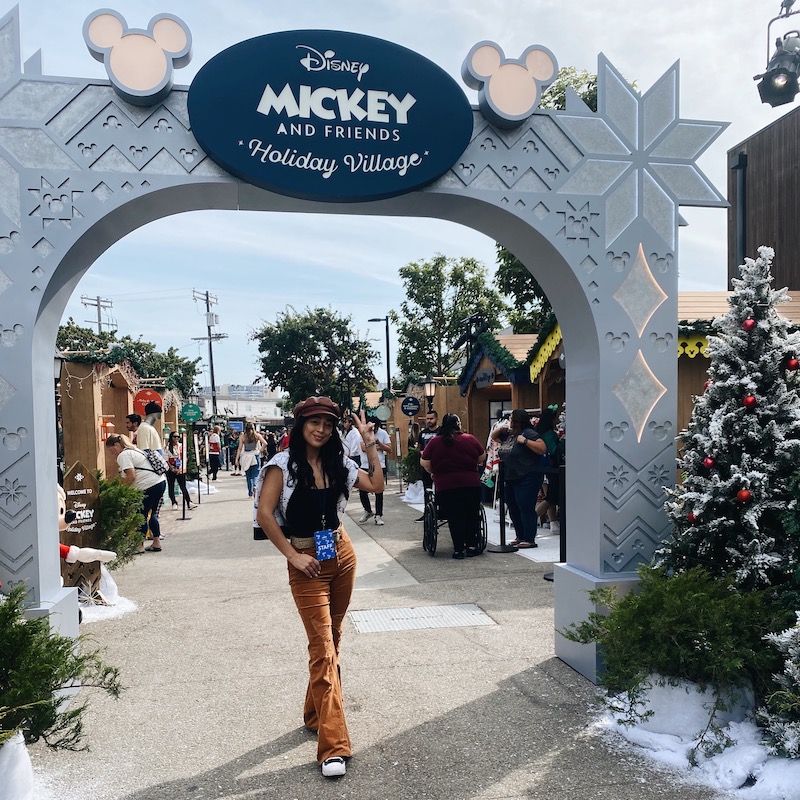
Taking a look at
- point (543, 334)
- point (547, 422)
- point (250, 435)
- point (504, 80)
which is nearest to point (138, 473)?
point (547, 422)

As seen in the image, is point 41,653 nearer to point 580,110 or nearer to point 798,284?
point 580,110

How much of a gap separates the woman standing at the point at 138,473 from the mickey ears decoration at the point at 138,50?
570cm

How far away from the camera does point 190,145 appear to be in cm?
411

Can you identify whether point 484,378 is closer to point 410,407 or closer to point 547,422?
point 410,407

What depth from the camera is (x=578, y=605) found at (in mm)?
4535

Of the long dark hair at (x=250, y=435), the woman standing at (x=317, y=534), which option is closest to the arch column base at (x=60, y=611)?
the woman standing at (x=317, y=534)

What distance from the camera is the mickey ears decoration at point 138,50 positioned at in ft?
12.9

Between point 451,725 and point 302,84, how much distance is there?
3.82 meters

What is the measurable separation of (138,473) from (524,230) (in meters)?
6.55

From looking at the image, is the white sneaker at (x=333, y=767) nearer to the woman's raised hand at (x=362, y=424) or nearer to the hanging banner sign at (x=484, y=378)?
the woman's raised hand at (x=362, y=424)

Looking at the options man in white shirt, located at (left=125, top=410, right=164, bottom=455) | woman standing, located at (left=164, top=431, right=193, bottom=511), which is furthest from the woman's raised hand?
woman standing, located at (left=164, top=431, right=193, bottom=511)

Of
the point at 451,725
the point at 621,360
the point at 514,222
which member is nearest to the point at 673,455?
the point at 621,360

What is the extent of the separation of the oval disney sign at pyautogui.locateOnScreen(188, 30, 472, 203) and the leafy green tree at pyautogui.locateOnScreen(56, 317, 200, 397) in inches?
226

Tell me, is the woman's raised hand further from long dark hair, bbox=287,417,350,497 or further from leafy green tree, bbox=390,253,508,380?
leafy green tree, bbox=390,253,508,380
